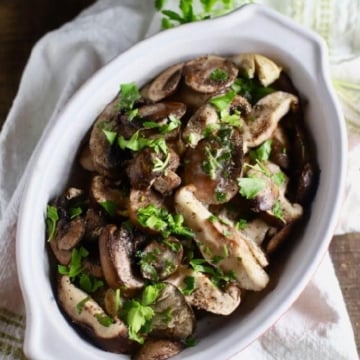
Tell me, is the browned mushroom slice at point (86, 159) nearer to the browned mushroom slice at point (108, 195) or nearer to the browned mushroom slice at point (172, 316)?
the browned mushroom slice at point (108, 195)

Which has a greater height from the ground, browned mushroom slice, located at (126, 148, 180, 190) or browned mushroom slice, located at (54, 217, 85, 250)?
browned mushroom slice, located at (126, 148, 180, 190)

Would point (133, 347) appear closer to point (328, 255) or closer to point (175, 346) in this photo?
point (175, 346)

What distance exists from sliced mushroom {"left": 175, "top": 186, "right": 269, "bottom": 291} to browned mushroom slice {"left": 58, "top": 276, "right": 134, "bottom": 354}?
0.20 metres

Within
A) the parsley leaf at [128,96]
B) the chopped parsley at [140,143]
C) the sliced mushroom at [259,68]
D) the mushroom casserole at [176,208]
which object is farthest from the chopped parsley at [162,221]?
the sliced mushroom at [259,68]

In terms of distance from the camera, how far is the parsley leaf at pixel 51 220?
5.29ft

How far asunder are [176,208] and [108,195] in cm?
13

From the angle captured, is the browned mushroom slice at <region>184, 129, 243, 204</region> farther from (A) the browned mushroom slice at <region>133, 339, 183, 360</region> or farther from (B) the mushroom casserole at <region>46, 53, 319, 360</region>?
(A) the browned mushroom slice at <region>133, 339, 183, 360</region>

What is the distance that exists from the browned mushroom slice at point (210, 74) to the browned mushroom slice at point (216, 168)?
Result: 0.12 metres

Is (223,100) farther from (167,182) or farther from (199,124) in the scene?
(167,182)

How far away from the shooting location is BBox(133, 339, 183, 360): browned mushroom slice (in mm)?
1538

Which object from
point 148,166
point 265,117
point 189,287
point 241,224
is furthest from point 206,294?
point 265,117

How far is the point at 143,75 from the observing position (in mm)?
1718

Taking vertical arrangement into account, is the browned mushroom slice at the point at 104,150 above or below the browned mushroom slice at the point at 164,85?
below

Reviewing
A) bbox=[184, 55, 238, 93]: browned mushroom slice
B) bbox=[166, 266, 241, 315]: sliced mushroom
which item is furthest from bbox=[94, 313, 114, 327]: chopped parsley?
bbox=[184, 55, 238, 93]: browned mushroom slice
